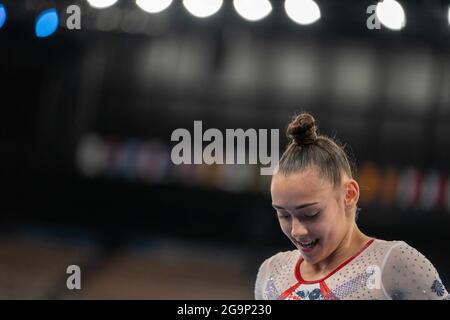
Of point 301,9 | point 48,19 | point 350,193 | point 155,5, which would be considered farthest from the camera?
point 48,19

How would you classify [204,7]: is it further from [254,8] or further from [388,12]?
[388,12]

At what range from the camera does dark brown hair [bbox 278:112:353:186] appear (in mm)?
1322

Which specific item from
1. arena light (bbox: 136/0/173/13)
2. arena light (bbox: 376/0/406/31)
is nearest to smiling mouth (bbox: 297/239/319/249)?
arena light (bbox: 376/0/406/31)

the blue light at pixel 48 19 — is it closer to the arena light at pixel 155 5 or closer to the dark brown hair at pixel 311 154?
the arena light at pixel 155 5

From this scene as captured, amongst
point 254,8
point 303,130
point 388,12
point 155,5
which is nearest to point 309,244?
point 303,130

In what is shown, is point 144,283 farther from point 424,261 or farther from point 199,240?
point 424,261

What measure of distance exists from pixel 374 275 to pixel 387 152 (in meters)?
4.62

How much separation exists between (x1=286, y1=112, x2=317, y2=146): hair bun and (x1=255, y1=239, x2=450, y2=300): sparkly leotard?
27cm

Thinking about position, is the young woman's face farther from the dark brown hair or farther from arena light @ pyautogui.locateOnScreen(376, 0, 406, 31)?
arena light @ pyautogui.locateOnScreen(376, 0, 406, 31)

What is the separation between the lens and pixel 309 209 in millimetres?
1281

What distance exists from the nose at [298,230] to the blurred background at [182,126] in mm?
4054

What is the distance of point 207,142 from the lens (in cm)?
416

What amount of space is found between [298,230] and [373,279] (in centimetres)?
19

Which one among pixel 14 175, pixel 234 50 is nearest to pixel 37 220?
pixel 14 175
